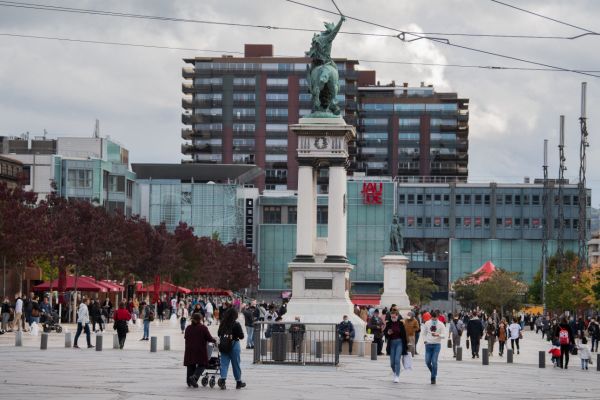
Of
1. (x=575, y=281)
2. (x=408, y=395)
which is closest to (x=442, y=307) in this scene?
(x=575, y=281)

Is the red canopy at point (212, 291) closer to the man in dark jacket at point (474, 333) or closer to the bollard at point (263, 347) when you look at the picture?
the man in dark jacket at point (474, 333)

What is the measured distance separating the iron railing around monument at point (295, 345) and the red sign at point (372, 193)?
134m

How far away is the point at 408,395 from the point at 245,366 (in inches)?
417

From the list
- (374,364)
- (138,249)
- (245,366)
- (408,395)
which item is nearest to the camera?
(408,395)

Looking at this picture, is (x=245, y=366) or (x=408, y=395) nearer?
(x=408, y=395)

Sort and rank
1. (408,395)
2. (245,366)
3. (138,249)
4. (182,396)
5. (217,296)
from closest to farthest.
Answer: (182,396) < (408,395) < (245,366) < (138,249) < (217,296)

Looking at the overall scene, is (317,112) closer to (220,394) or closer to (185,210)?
(220,394)

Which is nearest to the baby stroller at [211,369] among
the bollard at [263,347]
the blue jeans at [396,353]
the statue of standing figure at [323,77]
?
the blue jeans at [396,353]

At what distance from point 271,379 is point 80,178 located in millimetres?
115173

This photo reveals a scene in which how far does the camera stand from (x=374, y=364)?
4406cm

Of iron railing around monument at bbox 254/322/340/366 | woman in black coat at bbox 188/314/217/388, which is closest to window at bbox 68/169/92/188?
iron railing around monument at bbox 254/322/340/366

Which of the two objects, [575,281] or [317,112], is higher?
[317,112]

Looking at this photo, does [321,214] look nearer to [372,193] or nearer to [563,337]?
[372,193]

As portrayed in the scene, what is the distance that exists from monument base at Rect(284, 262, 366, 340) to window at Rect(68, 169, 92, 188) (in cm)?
9495
